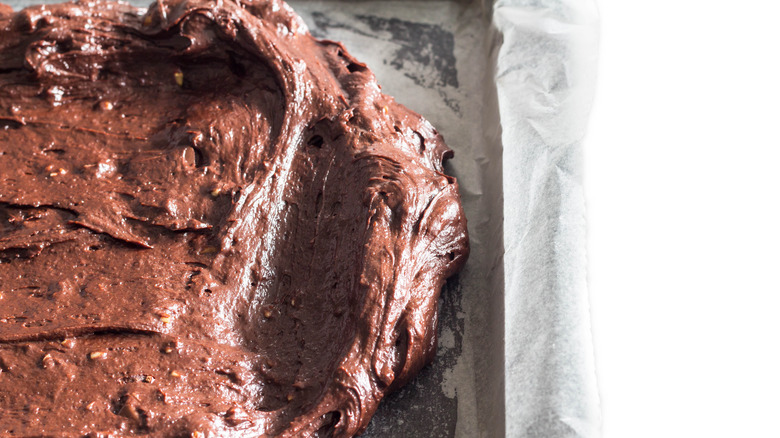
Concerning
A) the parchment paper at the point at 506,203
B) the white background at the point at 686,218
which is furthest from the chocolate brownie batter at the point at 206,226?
the white background at the point at 686,218

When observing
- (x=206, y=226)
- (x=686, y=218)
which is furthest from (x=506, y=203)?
(x=206, y=226)

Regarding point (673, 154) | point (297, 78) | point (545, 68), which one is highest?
point (545, 68)

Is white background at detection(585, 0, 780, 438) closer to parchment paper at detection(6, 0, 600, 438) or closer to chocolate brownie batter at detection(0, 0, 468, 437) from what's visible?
parchment paper at detection(6, 0, 600, 438)

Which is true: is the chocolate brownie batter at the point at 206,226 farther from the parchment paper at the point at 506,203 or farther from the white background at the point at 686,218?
the white background at the point at 686,218

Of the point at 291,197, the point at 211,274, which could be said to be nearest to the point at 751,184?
the point at 291,197

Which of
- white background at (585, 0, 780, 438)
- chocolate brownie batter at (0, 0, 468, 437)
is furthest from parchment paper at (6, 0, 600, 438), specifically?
chocolate brownie batter at (0, 0, 468, 437)

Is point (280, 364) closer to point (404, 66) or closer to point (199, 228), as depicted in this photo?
point (199, 228)
